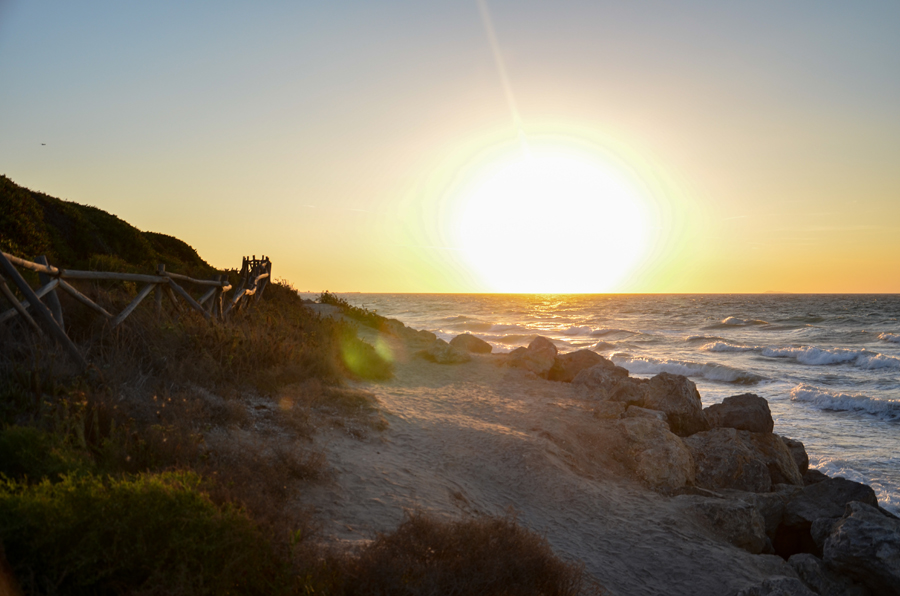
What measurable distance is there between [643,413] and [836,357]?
27.4m

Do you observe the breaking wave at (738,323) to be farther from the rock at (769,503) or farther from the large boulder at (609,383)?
the rock at (769,503)

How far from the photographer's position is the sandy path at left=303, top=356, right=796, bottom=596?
524 centimetres

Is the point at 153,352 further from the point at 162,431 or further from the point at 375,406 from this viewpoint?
the point at 375,406

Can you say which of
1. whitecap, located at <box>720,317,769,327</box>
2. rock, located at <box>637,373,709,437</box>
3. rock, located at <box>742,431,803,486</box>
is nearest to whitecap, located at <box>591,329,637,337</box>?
whitecap, located at <box>720,317,769,327</box>

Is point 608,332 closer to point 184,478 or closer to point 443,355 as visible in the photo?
point 443,355

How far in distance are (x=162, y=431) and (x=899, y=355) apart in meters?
40.3

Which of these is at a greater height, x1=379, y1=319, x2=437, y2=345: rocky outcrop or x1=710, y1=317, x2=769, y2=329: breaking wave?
x1=379, y1=319, x2=437, y2=345: rocky outcrop

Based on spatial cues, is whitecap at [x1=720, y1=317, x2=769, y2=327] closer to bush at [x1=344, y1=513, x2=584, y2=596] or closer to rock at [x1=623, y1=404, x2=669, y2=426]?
rock at [x1=623, y1=404, x2=669, y2=426]

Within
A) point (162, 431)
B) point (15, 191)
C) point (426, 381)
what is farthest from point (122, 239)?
point (162, 431)

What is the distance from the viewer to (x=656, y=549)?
5906 millimetres

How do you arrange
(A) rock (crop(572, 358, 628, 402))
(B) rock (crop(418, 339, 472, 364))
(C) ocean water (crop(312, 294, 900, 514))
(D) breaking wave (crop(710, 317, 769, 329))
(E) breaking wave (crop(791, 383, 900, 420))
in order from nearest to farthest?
(A) rock (crop(572, 358, 628, 402)) < (C) ocean water (crop(312, 294, 900, 514)) < (B) rock (crop(418, 339, 472, 364)) < (E) breaking wave (crop(791, 383, 900, 420)) < (D) breaking wave (crop(710, 317, 769, 329))

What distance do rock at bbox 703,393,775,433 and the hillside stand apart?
47.1 feet

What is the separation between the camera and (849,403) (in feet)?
61.6

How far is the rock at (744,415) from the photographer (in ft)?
36.9
